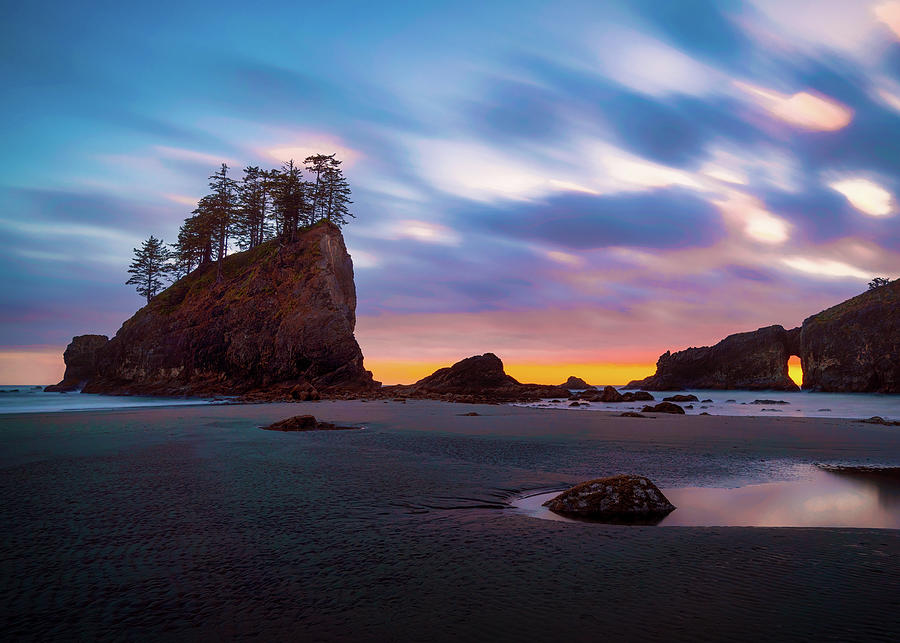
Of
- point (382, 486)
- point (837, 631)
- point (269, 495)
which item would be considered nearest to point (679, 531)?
point (837, 631)

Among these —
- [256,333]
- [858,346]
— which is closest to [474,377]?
[256,333]

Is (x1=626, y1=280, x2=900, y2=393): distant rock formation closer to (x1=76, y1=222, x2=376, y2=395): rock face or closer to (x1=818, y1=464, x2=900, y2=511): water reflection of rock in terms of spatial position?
(x1=76, y1=222, x2=376, y2=395): rock face

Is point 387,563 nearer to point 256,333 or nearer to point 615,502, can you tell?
point 615,502

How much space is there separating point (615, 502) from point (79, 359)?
113m

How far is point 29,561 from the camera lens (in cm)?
507

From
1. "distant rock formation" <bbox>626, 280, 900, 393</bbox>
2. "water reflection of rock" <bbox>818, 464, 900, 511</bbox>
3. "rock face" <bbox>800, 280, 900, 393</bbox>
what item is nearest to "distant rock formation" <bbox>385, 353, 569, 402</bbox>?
"rock face" <bbox>800, 280, 900, 393</bbox>

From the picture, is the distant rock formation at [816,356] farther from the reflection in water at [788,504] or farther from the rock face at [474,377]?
the reflection in water at [788,504]

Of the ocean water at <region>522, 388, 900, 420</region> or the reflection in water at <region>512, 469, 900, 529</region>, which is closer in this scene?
the reflection in water at <region>512, 469, 900, 529</region>

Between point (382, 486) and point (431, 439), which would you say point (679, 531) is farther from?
point (431, 439)

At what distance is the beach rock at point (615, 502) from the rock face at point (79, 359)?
10617cm

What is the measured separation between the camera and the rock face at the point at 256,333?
202ft

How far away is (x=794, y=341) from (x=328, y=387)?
302ft

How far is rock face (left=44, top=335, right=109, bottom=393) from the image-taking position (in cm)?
9206

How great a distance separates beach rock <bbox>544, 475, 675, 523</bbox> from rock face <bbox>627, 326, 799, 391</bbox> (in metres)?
106
